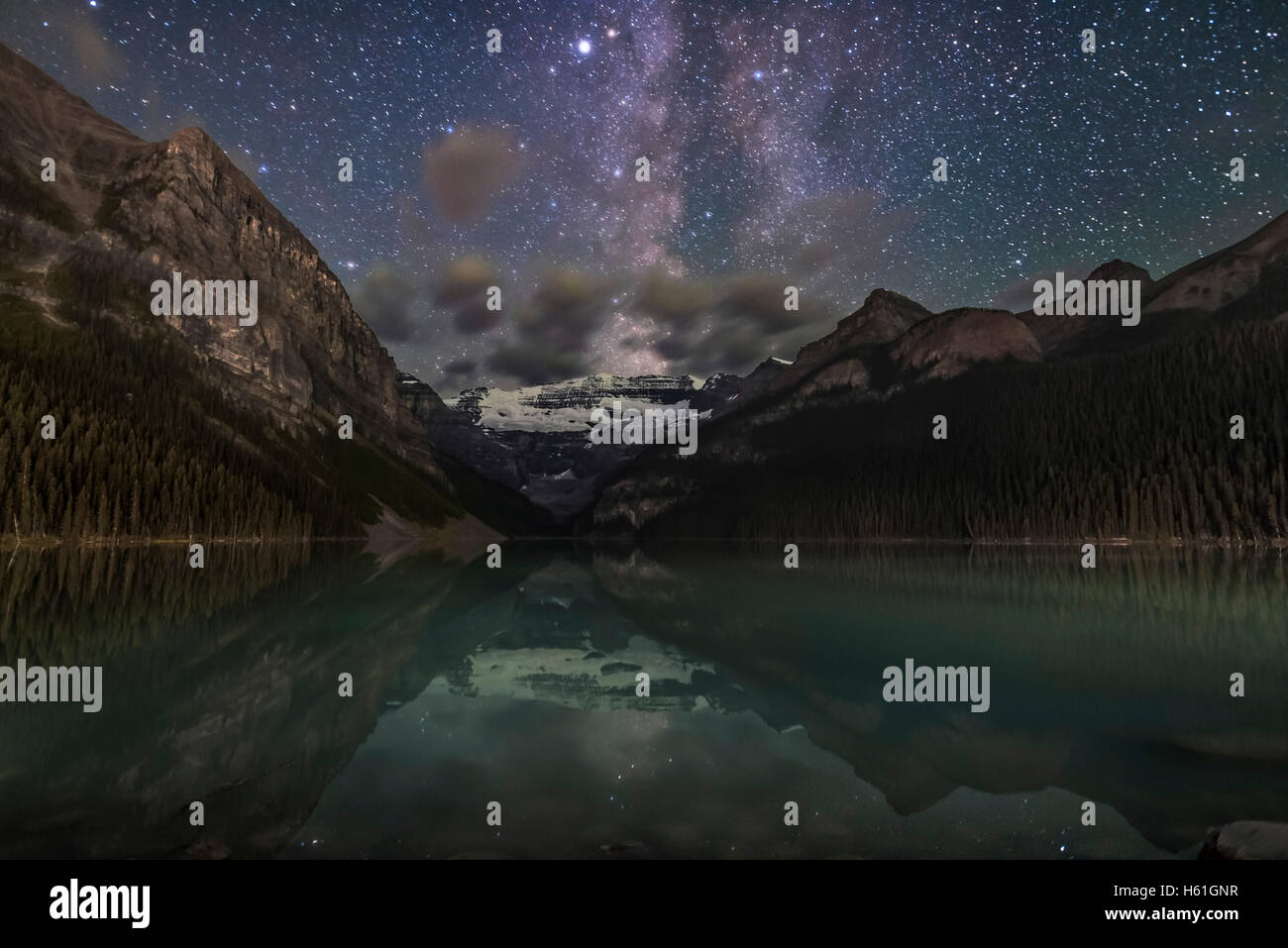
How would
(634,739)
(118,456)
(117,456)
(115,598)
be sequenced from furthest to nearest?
(118,456) < (117,456) < (115,598) < (634,739)

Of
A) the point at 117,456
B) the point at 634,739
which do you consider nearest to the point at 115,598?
the point at 634,739

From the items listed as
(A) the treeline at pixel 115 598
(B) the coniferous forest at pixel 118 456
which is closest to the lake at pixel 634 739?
(A) the treeline at pixel 115 598

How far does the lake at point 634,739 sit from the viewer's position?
11.1 metres

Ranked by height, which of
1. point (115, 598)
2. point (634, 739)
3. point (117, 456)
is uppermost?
point (117, 456)

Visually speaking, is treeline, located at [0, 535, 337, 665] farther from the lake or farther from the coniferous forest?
the coniferous forest

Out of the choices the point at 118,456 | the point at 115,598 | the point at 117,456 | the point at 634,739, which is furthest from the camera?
the point at 118,456

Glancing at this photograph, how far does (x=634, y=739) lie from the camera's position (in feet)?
55.6

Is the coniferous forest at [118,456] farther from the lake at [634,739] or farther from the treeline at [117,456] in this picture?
the lake at [634,739]

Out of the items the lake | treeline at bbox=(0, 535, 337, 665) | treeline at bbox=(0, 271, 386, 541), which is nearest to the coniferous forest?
treeline at bbox=(0, 271, 386, 541)

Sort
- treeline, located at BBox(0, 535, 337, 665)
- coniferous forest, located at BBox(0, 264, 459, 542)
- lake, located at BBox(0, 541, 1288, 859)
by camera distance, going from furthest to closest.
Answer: coniferous forest, located at BBox(0, 264, 459, 542), treeline, located at BBox(0, 535, 337, 665), lake, located at BBox(0, 541, 1288, 859)

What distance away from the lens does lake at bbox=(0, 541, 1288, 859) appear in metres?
11.1

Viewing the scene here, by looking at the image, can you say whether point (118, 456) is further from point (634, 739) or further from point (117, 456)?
point (634, 739)
